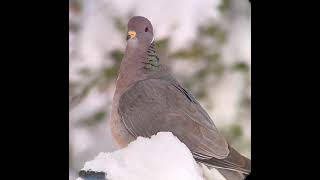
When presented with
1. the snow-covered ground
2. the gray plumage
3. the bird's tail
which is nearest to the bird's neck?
the gray plumage

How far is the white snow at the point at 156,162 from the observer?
6.22ft

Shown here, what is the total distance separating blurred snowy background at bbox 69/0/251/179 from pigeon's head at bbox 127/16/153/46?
15 millimetres

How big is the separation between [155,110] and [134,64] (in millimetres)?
141

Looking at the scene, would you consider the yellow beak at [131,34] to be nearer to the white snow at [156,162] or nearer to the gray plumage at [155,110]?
the gray plumage at [155,110]

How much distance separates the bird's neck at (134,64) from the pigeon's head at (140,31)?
20mm

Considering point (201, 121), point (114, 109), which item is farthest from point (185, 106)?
point (114, 109)

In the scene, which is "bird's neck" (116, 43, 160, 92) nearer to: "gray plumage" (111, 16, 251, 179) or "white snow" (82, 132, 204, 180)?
"gray plumage" (111, 16, 251, 179)

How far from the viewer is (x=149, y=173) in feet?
6.22

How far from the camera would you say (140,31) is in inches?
76.5

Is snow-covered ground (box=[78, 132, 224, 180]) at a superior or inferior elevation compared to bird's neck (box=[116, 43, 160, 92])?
inferior

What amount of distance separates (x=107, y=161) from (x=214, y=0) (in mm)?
536

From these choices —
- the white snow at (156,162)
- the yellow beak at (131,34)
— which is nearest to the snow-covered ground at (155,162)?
the white snow at (156,162)

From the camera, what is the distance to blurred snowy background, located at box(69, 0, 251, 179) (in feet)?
6.33

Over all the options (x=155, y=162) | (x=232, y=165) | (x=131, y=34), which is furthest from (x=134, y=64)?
(x=232, y=165)
